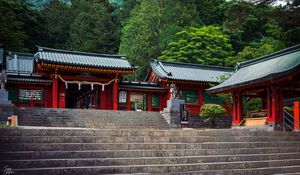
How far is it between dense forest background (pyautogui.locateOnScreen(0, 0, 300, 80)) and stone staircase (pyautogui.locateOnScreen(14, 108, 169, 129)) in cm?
1076

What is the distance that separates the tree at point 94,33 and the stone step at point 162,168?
35.4 metres

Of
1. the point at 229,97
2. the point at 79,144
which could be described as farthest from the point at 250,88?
the point at 79,144

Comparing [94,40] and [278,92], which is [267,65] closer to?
[278,92]

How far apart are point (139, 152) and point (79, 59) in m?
18.0

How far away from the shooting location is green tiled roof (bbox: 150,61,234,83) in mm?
26859

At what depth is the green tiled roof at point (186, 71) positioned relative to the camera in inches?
1057

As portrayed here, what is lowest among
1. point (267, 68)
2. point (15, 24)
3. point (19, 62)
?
point (267, 68)

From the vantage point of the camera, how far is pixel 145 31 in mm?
38125

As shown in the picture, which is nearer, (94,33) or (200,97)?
(200,97)

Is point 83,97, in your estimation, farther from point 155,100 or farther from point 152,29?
point 152,29

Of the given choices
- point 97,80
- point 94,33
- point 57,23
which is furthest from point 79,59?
point 57,23

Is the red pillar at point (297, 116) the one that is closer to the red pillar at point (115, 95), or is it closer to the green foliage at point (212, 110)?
the green foliage at point (212, 110)

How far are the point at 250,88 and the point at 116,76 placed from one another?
36.1ft

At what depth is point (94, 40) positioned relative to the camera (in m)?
43.2
